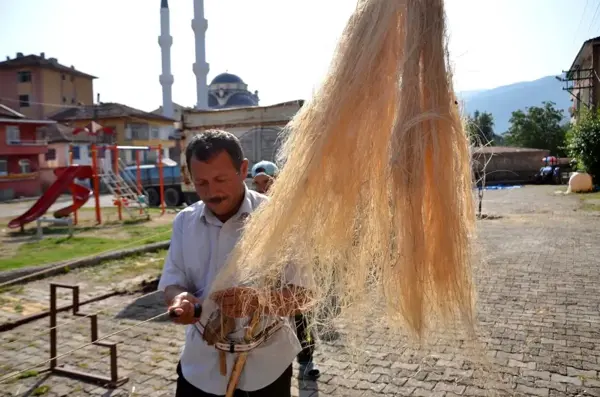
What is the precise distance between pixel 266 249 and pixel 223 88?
57.7 meters

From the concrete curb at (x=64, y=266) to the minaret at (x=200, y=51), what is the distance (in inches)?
1523

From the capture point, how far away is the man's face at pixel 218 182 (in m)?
2.04

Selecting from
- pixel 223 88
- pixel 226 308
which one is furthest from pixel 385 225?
pixel 223 88

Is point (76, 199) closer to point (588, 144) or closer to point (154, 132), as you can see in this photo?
point (588, 144)

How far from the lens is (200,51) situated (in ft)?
160

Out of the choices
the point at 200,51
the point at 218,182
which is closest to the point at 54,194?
the point at 218,182

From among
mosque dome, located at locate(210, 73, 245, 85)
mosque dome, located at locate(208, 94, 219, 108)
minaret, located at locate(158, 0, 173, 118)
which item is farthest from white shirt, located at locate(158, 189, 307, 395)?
mosque dome, located at locate(210, 73, 245, 85)

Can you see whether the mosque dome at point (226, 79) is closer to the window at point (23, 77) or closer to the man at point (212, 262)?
the window at point (23, 77)

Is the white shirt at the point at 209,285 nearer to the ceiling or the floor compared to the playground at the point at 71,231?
nearer to the ceiling

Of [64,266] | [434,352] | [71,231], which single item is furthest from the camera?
[71,231]

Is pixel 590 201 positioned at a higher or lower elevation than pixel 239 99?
lower

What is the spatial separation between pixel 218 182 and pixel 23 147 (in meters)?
37.9

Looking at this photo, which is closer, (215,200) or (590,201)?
(215,200)

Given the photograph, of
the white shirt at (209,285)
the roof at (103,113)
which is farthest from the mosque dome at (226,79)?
the white shirt at (209,285)
